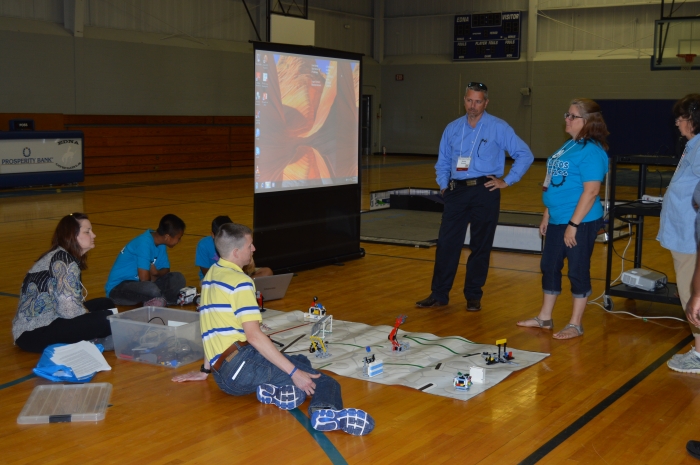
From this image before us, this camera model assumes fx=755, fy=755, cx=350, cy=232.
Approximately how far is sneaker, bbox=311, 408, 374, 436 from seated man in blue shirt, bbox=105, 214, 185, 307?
8.28 ft

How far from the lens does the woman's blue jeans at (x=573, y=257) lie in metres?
4.99

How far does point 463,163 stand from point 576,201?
3.74 ft

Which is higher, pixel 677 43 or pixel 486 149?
pixel 677 43

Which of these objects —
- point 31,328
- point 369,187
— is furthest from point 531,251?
point 369,187

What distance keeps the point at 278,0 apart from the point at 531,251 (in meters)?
13.7

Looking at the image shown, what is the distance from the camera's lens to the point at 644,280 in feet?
18.8

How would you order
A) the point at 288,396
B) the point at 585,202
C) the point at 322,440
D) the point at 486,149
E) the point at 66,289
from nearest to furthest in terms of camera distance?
1. the point at 322,440
2. the point at 288,396
3. the point at 66,289
4. the point at 585,202
5. the point at 486,149

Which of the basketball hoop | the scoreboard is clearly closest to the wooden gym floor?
the basketball hoop

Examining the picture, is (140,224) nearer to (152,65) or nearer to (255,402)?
(255,402)

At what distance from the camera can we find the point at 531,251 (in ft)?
28.2

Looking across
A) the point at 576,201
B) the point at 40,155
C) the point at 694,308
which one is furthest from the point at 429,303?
the point at 40,155

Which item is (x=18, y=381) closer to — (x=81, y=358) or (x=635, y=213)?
(x=81, y=358)

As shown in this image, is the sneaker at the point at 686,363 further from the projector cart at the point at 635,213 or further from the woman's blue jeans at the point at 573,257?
the projector cart at the point at 635,213

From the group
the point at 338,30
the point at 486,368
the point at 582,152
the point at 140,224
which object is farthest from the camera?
the point at 338,30
